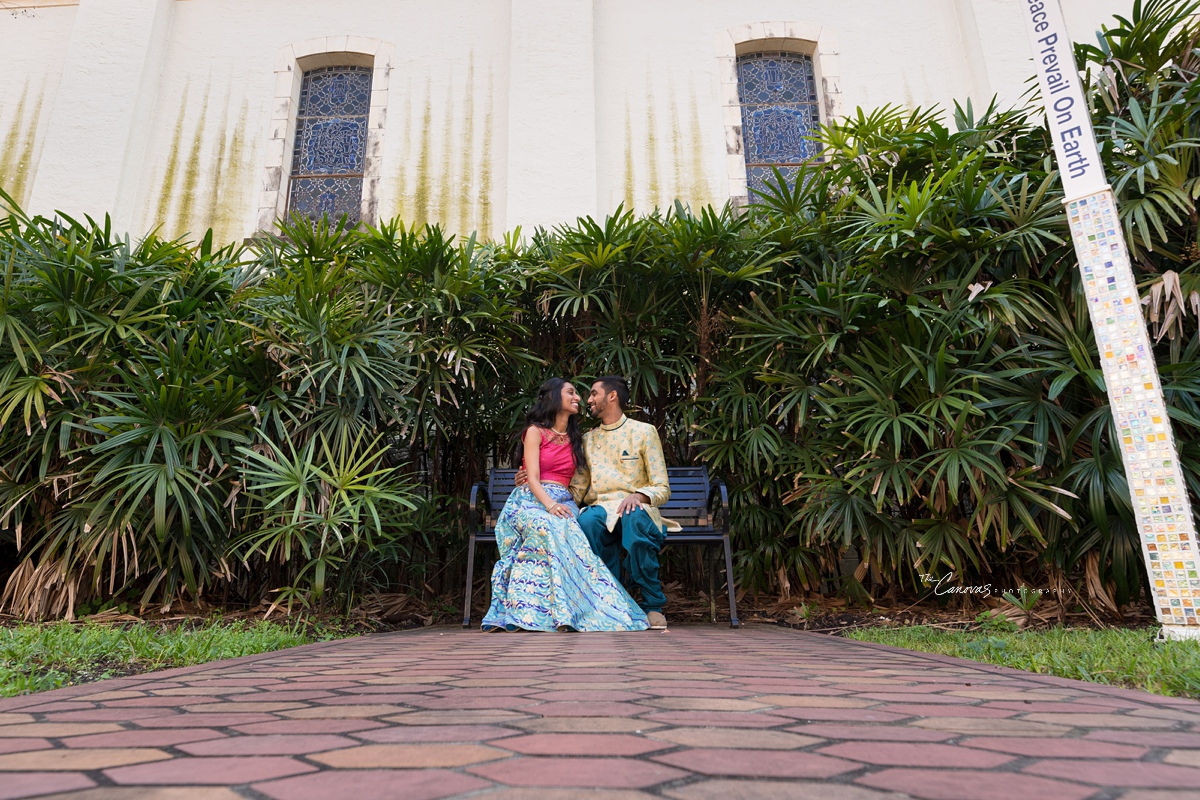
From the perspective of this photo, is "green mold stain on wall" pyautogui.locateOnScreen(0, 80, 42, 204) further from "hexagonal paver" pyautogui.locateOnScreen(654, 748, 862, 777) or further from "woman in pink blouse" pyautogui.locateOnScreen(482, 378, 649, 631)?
"hexagonal paver" pyautogui.locateOnScreen(654, 748, 862, 777)

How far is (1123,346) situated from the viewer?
3.06 metres

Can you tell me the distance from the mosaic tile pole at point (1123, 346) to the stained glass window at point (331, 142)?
6565 millimetres

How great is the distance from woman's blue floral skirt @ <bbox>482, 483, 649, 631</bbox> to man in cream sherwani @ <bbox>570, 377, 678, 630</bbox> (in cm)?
16

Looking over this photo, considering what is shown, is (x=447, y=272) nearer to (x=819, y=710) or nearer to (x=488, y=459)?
(x=488, y=459)

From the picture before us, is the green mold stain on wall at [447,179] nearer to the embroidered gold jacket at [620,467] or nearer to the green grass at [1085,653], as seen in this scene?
the embroidered gold jacket at [620,467]

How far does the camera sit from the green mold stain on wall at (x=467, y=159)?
7.88 meters

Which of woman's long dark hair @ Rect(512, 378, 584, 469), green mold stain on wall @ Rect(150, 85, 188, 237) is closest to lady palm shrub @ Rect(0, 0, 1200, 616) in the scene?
woman's long dark hair @ Rect(512, 378, 584, 469)

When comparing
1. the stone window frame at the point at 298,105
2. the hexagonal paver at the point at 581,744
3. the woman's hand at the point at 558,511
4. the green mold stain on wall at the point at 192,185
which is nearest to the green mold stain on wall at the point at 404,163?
the stone window frame at the point at 298,105

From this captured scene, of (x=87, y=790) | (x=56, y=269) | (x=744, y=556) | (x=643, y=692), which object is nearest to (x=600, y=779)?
(x=87, y=790)

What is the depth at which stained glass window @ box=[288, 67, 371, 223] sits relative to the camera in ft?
27.4

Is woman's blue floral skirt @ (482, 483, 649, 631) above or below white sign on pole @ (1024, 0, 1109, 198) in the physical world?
below

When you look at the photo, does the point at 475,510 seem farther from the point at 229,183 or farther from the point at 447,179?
the point at 229,183

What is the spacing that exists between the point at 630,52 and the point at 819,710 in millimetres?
8249

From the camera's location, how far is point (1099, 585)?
12.0ft
